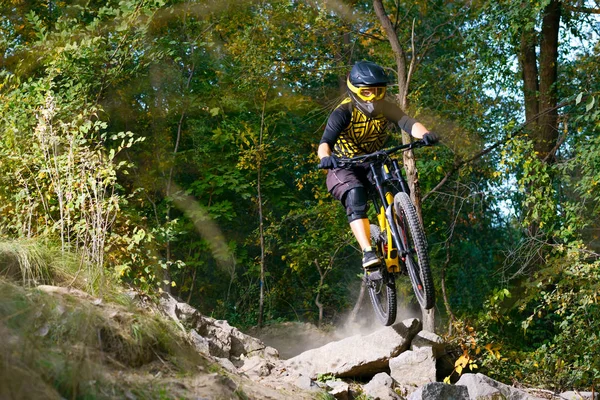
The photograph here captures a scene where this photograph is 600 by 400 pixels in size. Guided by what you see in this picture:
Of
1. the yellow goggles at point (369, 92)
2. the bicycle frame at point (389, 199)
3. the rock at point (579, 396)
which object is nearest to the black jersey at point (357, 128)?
the yellow goggles at point (369, 92)

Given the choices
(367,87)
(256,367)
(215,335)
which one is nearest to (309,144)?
(215,335)

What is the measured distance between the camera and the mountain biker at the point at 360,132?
558cm

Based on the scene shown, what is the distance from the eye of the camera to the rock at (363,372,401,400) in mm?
5804

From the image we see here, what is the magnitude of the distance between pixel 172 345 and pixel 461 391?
2.53 metres

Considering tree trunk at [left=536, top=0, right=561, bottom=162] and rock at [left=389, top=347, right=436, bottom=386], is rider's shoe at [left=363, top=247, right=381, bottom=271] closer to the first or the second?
rock at [left=389, top=347, right=436, bottom=386]

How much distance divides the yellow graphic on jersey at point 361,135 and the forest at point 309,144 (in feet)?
5.20

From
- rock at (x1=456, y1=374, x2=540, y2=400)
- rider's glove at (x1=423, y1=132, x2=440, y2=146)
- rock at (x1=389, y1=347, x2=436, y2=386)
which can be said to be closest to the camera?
rider's glove at (x1=423, y1=132, x2=440, y2=146)

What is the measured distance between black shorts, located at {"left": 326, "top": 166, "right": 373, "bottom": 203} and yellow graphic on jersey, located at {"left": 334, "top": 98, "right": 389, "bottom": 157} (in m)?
0.15

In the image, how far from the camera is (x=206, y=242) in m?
11.8

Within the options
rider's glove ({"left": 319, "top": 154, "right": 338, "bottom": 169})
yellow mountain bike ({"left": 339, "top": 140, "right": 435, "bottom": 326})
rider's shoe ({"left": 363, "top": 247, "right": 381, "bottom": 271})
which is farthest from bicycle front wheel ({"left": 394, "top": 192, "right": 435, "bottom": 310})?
rider's glove ({"left": 319, "top": 154, "right": 338, "bottom": 169})

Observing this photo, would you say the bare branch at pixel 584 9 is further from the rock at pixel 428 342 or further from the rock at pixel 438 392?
the rock at pixel 438 392

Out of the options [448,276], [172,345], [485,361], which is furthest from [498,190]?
[172,345]

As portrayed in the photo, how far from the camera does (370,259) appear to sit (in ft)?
18.1

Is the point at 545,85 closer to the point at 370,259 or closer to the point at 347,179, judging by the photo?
the point at 347,179
